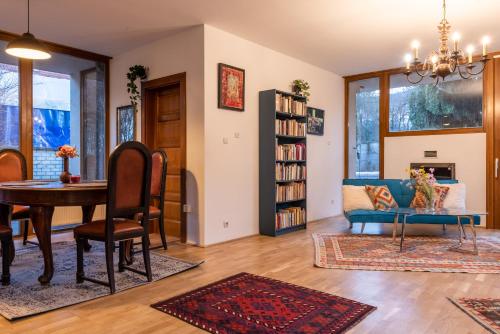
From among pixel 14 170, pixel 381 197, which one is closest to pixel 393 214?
pixel 381 197

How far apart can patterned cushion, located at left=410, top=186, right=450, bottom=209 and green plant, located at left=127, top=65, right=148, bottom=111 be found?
406cm

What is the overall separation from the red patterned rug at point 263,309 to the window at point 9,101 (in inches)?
144

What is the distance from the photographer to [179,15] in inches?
164

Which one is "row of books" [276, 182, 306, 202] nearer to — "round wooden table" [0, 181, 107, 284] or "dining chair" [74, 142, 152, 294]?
"dining chair" [74, 142, 152, 294]

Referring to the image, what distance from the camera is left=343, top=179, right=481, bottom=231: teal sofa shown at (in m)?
4.80

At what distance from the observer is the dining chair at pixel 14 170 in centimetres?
387

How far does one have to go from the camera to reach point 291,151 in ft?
17.6

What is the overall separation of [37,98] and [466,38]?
603cm

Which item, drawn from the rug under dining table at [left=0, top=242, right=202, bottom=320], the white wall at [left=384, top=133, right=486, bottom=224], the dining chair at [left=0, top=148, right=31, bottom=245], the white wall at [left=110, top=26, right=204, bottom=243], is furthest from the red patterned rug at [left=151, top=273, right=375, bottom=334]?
the white wall at [left=384, top=133, right=486, bottom=224]

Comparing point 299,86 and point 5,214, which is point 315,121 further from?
point 5,214

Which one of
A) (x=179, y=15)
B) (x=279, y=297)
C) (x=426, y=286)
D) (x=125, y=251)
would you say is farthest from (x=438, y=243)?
(x=179, y=15)

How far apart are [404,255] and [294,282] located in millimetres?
1576

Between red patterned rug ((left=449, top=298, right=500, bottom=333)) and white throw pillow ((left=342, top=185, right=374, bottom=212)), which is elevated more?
white throw pillow ((left=342, top=185, right=374, bottom=212))

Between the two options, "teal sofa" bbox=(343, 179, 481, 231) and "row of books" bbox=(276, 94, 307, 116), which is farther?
"row of books" bbox=(276, 94, 307, 116)
